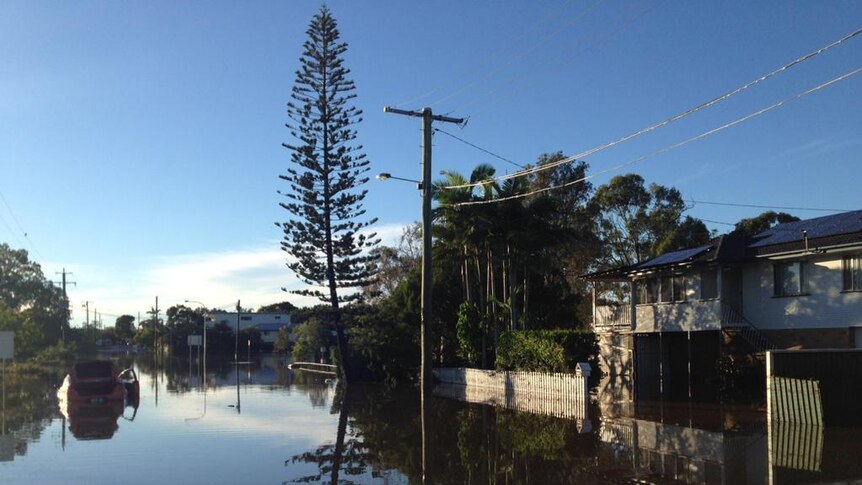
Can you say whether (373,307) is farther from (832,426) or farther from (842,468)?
(842,468)

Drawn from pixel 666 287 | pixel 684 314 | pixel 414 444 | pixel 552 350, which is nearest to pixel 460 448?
pixel 414 444

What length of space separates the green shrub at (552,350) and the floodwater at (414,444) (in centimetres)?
251

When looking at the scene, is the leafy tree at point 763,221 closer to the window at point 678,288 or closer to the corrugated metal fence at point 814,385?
the window at point 678,288

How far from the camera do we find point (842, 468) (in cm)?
1305

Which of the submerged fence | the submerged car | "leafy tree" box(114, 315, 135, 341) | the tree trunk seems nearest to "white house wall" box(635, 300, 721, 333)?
the submerged fence

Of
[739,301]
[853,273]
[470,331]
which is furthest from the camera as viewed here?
[470,331]

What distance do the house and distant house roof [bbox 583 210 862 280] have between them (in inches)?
1.4

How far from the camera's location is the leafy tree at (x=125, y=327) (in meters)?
161

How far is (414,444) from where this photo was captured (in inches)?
690

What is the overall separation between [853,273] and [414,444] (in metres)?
15.4

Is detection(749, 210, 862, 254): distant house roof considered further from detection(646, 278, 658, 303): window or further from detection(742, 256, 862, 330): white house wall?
detection(646, 278, 658, 303): window

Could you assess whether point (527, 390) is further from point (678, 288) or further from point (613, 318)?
point (678, 288)

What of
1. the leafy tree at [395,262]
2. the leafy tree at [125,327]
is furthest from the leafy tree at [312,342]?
the leafy tree at [125,327]

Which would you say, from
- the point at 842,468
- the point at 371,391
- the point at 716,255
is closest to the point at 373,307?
the point at 371,391
